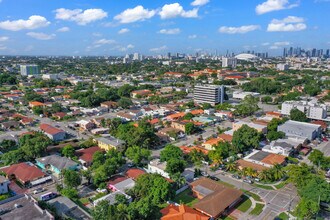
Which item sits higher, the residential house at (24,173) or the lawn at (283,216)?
the residential house at (24,173)

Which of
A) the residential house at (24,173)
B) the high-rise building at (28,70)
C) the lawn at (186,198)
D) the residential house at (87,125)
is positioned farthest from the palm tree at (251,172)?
the high-rise building at (28,70)

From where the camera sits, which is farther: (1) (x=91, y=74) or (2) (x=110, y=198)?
(1) (x=91, y=74)

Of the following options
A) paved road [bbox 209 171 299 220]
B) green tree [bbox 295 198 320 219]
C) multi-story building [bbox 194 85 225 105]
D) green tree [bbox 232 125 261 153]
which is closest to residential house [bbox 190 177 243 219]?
paved road [bbox 209 171 299 220]

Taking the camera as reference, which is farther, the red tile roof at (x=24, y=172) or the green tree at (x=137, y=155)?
the green tree at (x=137, y=155)

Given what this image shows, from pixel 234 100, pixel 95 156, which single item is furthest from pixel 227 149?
pixel 234 100

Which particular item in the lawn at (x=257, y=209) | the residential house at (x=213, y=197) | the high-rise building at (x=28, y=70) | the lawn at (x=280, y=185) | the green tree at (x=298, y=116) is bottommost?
the lawn at (x=257, y=209)

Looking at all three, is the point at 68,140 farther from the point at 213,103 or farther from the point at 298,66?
the point at 298,66

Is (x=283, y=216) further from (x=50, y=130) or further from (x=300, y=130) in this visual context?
(x=50, y=130)

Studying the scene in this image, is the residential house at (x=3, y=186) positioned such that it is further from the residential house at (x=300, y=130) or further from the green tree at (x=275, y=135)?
the residential house at (x=300, y=130)
